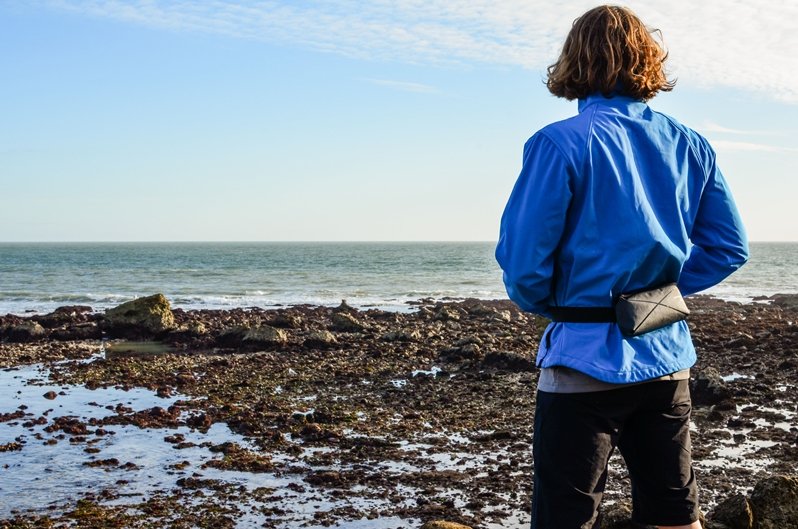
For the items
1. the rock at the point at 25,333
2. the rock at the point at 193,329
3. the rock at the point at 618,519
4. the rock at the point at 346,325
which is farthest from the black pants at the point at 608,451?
the rock at the point at 25,333

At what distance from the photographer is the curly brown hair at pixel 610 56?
2621 mm

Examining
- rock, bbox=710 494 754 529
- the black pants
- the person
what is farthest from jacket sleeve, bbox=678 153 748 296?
rock, bbox=710 494 754 529

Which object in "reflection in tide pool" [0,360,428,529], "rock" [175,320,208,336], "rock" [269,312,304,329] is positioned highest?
"reflection in tide pool" [0,360,428,529]

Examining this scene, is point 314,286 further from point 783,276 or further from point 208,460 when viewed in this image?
point 208,460

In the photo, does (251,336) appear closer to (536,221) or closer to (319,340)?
(319,340)

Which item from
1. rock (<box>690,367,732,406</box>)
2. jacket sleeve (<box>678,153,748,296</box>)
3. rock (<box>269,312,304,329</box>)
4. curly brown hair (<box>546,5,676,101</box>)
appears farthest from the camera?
rock (<box>269,312,304,329</box>)

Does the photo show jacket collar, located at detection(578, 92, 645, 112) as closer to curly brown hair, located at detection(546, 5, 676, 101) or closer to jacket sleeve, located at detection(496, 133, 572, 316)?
curly brown hair, located at detection(546, 5, 676, 101)

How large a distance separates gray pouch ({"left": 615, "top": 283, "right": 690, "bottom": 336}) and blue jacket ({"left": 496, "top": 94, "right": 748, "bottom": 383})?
1.3 inches

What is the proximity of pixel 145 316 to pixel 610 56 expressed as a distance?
1668cm

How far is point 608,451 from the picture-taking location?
251cm

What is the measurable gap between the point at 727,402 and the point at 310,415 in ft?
15.0

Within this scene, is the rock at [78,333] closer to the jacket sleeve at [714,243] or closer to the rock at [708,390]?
the rock at [708,390]

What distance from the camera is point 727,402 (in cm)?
888

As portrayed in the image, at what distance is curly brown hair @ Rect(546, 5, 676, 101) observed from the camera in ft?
8.60
